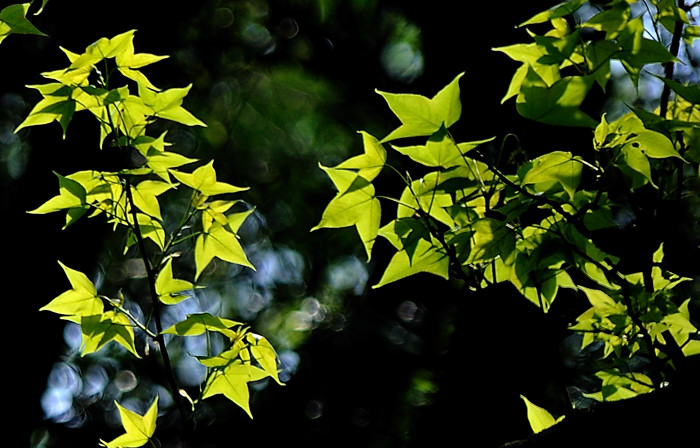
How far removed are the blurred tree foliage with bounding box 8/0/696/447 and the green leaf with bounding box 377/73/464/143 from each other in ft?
4.64

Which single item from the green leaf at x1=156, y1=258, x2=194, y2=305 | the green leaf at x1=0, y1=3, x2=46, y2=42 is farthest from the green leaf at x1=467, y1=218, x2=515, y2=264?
the green leaf at x1=0, y1=3, x2=46, y2=42

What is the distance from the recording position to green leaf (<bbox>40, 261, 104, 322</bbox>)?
79 centimetres

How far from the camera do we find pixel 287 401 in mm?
2654

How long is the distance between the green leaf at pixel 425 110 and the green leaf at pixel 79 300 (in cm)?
39

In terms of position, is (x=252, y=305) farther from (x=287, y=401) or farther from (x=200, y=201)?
(x=200, y=201)

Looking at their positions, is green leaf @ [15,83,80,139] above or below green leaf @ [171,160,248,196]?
above

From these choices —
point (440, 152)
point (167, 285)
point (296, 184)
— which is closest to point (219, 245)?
point (167, 285)

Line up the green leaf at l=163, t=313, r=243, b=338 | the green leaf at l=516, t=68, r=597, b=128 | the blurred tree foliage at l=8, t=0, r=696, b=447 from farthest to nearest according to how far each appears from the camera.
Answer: the blurred tree foliage at l=8, t=0, r=696, b=447 < the green leaf at l=163, t=313, r=243, b=338 < the green leaf at l=516, t=68, r=597, b=128

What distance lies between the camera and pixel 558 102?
631mm

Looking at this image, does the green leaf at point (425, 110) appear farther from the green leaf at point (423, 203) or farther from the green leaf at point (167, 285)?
the green leaf at point (167, 285)

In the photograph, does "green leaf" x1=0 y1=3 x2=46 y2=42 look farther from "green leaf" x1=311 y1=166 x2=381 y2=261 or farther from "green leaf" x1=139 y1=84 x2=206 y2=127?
"green leaf" x1=311 y1=166 x2=381 y2=261

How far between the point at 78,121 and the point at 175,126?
0.60 metres

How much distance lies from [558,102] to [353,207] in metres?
0.24

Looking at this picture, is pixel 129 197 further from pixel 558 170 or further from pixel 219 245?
pixel 558 170
